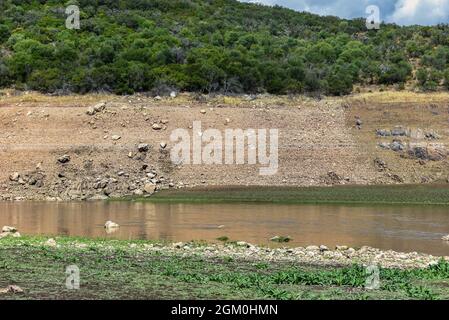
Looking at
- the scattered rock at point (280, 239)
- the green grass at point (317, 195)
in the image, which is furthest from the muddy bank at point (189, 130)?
the scattered rock at point (280, 239)

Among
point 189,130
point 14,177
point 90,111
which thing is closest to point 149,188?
point 189,130

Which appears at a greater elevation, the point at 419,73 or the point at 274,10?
the point at 274,10

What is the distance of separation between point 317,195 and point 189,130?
10.1 meters

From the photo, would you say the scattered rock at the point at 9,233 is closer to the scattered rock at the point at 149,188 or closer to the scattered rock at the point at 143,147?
the scattered rock at the point at 149,188

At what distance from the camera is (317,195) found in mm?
35500

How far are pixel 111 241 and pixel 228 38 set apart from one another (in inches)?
1717

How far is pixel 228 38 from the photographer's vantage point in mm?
62938

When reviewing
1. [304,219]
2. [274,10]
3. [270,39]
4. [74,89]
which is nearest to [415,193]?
[304,219]

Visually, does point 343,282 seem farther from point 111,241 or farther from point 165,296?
point 111,241

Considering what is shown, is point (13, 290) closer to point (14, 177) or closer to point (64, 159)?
point (14, 177)

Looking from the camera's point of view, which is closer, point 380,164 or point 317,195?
point 317,195
